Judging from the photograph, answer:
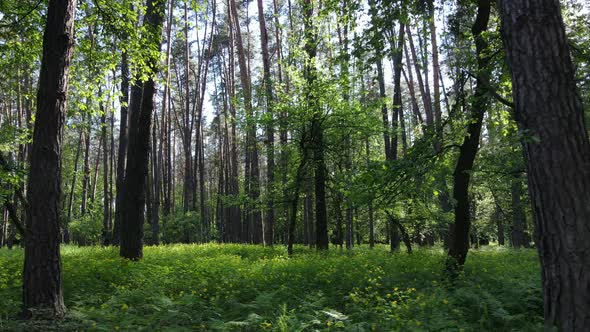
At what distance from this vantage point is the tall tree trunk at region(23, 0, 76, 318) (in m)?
5.33

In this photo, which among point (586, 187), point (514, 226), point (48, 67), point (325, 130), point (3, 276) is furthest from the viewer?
point (514, 226)

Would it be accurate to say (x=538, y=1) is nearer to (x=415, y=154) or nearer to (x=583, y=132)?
(x=583, y=132)

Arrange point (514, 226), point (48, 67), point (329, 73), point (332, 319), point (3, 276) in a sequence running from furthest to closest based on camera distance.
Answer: point (514, 226)
point (329, 73)
point (3, 276)
point (48, 67)
point (332, 319)

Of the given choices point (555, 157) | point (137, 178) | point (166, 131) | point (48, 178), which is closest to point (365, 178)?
point (555, 157)

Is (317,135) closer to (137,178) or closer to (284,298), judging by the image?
(137,178)

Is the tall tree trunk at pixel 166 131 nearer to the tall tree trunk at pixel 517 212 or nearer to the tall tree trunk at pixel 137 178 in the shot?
the tall tree trunk at pixel 137 178

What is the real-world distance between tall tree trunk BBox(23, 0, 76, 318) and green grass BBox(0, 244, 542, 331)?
382 millimetres

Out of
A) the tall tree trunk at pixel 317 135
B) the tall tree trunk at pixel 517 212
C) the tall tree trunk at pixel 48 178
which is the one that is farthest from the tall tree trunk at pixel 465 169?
the tall tree trunk at pixel 517 212

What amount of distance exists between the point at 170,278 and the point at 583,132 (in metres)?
7.48

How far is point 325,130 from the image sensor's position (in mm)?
13477

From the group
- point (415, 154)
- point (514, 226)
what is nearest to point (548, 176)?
point (415, 154)

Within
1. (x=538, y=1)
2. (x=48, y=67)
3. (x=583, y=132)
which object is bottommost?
(x=583, y=132)

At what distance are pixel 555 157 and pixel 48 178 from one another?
6027mm

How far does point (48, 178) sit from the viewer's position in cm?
547
